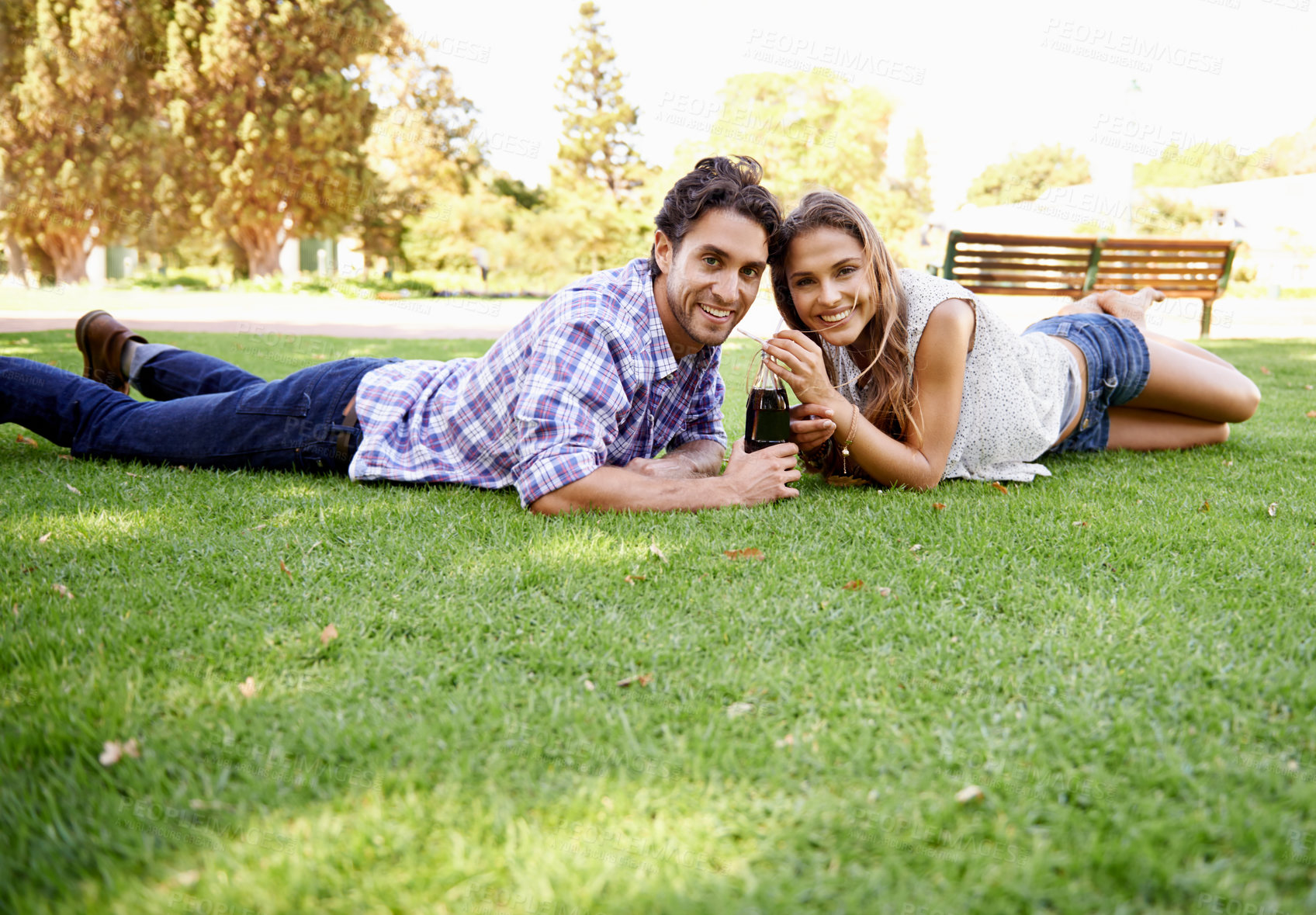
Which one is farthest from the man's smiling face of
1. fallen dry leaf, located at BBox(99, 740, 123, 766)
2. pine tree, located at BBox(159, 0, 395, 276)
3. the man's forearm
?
pine tree, located at BBox(159, 0, 395, 276)

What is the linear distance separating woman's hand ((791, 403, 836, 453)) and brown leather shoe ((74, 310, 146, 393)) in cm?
332

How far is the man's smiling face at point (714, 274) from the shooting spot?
2.98 metres

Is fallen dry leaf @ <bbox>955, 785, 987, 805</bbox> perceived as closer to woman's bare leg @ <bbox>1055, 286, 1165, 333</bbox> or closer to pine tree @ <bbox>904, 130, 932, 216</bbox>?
woman's bare leg @ <bbox>1055, 286, 1165, 333</bbox>

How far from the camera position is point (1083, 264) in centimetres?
1020

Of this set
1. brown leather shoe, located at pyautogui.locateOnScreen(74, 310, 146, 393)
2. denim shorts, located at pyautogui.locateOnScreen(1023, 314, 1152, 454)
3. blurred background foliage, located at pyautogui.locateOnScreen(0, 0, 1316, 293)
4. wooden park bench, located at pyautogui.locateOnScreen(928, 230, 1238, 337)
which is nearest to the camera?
denim shorts, located at pyautogui.locateOnScreen(1023, 314, 1152, 454)

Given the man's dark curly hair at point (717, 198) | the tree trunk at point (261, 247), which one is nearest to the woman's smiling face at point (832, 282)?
the man's dark curly hair at point (717, 198)

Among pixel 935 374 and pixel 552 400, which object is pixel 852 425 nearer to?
pixel 935 374

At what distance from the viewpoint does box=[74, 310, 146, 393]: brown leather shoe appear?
14.1ft

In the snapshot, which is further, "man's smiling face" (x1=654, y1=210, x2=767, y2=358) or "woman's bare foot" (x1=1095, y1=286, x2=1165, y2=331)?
"woman's bare foot" (x1=1095, y1=286, x2=1165, y2=331)

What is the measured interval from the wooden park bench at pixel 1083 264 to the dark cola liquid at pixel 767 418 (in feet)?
24.0

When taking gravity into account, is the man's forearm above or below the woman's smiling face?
below

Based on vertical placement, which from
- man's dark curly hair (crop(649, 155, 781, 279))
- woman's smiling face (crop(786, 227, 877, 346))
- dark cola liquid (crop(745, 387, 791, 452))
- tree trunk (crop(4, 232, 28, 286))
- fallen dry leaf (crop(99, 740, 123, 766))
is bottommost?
fallen dry leaf (crop(99, 740, 123, 766))

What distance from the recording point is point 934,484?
3445mm

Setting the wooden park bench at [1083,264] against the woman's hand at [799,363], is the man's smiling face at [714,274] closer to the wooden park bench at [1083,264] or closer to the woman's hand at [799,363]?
the woman's hand at [799,363]
